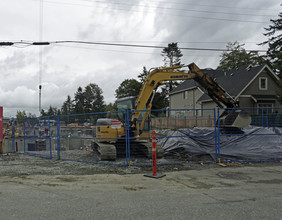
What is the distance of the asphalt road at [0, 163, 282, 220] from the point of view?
4.46m

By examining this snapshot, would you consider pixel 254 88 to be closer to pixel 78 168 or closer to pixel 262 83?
pixel 262 83

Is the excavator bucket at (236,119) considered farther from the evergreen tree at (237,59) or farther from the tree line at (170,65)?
the evergreen tree at (237,59)

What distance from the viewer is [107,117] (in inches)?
474

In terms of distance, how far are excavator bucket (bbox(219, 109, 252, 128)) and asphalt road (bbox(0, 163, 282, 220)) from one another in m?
3.51

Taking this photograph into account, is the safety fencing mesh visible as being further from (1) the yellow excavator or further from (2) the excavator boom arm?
(2) the excavator boom arm

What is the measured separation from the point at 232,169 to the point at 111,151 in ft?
15.3

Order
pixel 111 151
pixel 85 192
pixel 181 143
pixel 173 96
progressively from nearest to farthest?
pixel 85 192
pixel 111 151
pixel 181 143
pixel 173 96

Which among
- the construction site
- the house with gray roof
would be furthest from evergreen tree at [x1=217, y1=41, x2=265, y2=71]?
the construction site

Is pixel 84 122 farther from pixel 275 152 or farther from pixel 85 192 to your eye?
pixel 275 152

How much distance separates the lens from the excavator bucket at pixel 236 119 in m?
11.3

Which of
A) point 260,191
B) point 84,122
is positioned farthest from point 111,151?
point 260,191

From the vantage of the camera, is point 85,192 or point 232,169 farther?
point 232,169

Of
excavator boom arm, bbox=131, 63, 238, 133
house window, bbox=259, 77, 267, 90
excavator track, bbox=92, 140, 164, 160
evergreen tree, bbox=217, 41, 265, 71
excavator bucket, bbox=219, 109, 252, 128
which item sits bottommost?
excavator track, bbox=92, 140, 164, 160

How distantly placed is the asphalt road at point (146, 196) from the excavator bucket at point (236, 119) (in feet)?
11.5
